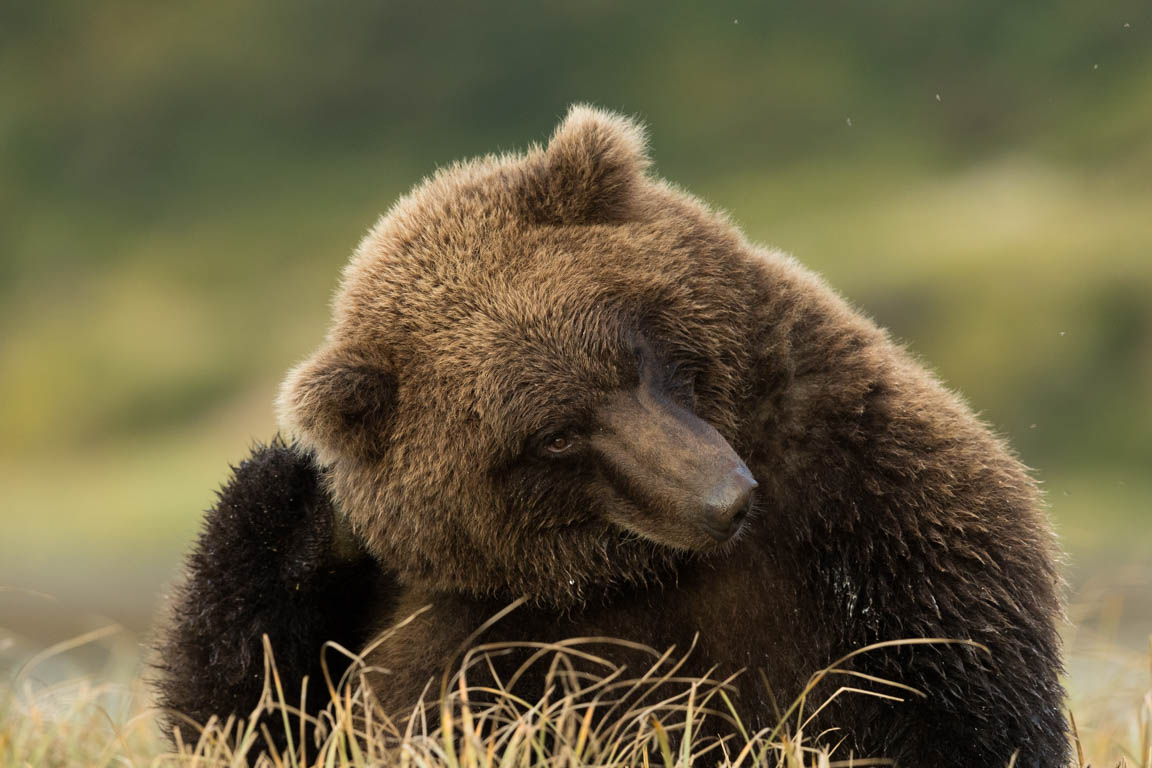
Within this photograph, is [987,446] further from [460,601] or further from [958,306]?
[958,306]

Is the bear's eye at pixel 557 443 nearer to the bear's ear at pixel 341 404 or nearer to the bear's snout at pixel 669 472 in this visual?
the bear's snout at pixel 669 472

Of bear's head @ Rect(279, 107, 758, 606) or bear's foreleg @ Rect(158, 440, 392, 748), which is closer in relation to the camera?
bear's head @ Rect(279, 107, 758, 606)

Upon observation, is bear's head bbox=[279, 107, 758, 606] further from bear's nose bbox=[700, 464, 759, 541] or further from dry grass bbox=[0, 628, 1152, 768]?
dry grass bbox=[0, 628, 1152, 768]

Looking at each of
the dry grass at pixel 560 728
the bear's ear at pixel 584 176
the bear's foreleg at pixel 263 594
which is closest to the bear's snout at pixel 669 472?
the dry grass at pixel 560 728

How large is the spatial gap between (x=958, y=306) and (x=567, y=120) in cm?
2261

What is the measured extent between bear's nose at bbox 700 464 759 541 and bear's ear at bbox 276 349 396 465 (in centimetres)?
100

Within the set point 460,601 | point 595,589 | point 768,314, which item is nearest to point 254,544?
point 460,601

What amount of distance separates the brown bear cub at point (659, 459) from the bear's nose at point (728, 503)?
9 centimetres

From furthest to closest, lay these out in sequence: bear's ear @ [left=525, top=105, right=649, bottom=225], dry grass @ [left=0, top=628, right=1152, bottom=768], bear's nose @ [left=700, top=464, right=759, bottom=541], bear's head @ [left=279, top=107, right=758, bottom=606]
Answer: bear's ear @ [left=525, top=105, right=649, bottom=225] → bear's head @ [left=279, top=107, right=758, bottom=606] → dry grass @ [left=0, top=628, right=1152, bottom=768] → bear's nose @ [left=700, top=464, right=759, bottom=541]

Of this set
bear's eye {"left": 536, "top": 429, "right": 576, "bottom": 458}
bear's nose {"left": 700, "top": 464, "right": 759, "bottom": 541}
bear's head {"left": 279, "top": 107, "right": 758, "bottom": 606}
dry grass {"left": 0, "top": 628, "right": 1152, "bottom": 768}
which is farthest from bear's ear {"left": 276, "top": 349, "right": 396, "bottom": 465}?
bear's nose {"left": 700, "top": 464, "right": 759, "bottom": 541}

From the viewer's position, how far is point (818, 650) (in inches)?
169

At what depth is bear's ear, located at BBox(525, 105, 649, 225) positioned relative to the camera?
14.5 ft

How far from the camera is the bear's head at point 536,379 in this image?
4.12 m

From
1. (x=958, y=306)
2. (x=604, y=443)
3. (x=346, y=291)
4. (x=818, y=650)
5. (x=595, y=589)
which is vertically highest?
(x=958, y=306)
